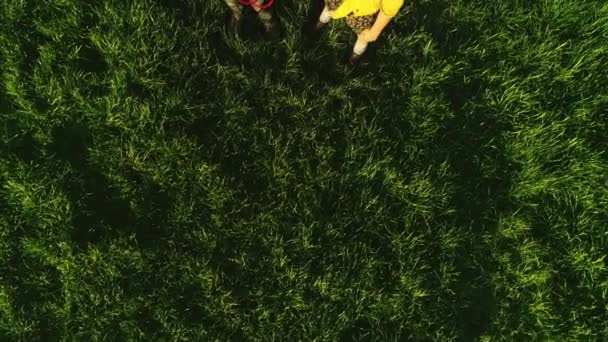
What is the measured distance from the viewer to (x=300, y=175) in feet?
10.2

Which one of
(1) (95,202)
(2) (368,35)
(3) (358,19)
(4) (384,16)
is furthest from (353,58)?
(1) (95,202)

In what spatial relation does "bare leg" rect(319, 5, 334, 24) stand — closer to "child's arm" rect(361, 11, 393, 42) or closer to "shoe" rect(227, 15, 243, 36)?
"child's arm" rect(361, 11, 393, 42)

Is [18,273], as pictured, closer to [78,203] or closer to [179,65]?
[78,203]

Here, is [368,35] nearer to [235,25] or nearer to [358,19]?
[358,19]

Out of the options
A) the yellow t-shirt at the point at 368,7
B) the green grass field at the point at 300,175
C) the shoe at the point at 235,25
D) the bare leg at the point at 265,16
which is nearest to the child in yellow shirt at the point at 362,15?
the yellow t-shirt at the point at 368,7

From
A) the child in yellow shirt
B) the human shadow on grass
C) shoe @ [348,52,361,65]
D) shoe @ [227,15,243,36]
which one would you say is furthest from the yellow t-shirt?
the human shadow on grass

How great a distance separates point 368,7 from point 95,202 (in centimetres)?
207

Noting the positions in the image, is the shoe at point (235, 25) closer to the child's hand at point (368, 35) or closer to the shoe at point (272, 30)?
the shoe at point (272, 30)

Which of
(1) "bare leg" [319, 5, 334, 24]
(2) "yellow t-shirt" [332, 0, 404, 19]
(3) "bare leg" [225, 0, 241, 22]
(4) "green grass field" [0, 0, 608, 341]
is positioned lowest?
(4) "green grass field" [0, 0, 608, 341]

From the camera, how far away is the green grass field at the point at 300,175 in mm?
3004

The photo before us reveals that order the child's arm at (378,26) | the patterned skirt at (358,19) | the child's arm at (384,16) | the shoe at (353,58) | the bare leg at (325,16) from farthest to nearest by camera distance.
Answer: the shoe at (353,58)
the bare leg at (325,16)
the patterned skirt at (358,19)
the child's arm at (378,26)
the child's arm at (384,16)

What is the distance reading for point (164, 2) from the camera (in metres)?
3.16

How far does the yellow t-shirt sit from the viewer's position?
2.31m

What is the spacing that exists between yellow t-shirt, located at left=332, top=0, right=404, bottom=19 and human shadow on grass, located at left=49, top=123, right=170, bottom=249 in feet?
5.32
